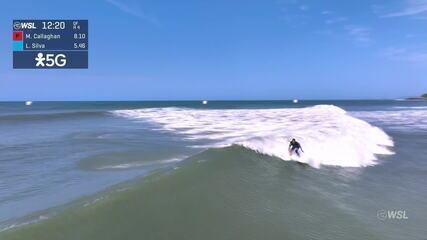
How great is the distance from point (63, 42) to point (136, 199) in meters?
13.3

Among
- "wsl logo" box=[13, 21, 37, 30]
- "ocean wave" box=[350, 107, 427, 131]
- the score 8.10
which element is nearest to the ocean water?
the score 8.10

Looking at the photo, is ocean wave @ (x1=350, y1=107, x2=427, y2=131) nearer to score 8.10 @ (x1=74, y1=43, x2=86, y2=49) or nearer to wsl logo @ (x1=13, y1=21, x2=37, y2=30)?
score 8.10 @ (x1=74, y1=43, x2=86, y2=49)

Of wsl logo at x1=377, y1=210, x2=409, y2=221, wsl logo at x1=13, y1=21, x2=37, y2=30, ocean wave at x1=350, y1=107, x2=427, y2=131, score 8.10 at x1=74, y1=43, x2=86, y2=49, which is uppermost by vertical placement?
wsl logo at x1=13, y1=21, x2=37, y2=30

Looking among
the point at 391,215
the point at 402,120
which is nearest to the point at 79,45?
the point at 391,215

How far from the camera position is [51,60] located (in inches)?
713

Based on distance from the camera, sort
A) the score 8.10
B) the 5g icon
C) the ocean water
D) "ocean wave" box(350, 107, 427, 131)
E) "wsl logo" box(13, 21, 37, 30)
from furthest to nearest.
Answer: "ocean wave" box(350, 107, 427, 131) < the score 8.10 < "wsl logo" box(13, 21, 37, 30) < the 5g icon < the ocean water

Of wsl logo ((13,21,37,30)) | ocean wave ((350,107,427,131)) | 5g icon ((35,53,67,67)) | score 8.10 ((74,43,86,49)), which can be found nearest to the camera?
5g icon ((35,53,67,67))

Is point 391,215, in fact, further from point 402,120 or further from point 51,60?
point 402,120

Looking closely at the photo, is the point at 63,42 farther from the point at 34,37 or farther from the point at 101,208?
the point at 101,208

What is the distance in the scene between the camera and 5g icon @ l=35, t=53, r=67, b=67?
1795cm

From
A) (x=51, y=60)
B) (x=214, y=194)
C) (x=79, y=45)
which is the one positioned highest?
(x=79, y=45)
